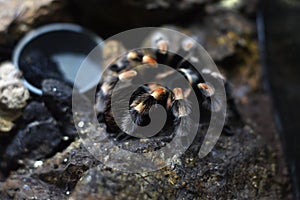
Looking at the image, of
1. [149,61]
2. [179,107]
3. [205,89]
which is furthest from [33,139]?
[205,89]

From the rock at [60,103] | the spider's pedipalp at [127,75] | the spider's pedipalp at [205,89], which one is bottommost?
the rock at [60,103]

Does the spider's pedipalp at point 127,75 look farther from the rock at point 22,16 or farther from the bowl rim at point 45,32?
the rock at point 22,16

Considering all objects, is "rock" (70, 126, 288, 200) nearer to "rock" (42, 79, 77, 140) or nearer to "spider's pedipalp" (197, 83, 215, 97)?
"spider's pedipalp" (197, 83, 215, 97)

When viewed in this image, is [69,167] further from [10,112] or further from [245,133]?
[245,133]

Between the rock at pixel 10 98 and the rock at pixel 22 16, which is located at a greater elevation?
the rock at pixel 22 16

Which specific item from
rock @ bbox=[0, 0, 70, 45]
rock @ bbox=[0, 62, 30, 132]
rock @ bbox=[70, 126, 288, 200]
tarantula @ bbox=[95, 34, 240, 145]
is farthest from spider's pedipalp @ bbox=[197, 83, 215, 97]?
rock @ bbox=[0, 0, 70, 45]

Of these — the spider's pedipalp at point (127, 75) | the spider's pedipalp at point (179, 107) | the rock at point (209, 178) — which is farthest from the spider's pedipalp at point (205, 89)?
the spider's pedipalp at point (127, 75)

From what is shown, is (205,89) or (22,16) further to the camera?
(22,16)

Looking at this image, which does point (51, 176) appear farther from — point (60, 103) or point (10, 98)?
point (10, 98)
